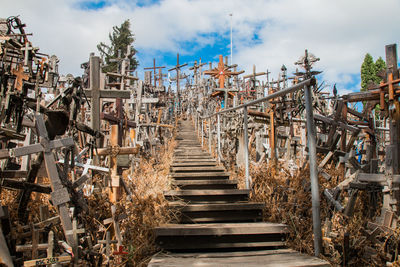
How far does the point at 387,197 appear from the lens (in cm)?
397

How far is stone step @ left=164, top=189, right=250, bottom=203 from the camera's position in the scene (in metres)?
5.18

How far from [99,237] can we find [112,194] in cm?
60

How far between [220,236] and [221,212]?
742mm

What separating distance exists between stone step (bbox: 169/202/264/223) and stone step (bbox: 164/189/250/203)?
639 millimetres

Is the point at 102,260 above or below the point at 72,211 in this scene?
below

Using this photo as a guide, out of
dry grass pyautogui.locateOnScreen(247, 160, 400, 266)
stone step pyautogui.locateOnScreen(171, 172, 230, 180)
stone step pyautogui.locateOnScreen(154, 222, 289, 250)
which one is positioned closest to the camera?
dry grass pyautogui.locateOnScreen(247, 160, 400, 266)

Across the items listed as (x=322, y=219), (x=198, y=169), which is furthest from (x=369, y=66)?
(x=322, y=219)

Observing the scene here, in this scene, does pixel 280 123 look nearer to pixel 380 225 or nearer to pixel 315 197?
pixel 380 225

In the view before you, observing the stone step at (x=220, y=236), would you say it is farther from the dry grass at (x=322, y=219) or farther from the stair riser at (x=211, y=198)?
the stair riser at (x=211, y=198)

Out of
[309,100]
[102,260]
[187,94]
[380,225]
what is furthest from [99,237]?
[187,94]

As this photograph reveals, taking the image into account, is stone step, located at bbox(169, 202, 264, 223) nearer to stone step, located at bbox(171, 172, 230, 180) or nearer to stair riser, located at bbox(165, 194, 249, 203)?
stair riser, located at bbox(165, 194, 249, 203)

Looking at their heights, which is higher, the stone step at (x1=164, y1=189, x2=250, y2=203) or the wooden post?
the wooden post

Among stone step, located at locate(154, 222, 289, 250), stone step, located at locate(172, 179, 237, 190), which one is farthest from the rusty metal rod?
stone step, located at locate(172, 179, 237, 190)

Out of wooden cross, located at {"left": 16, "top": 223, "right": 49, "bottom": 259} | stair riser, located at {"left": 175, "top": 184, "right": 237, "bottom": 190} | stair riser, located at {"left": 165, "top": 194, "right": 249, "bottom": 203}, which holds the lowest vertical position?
wooden cross, located at {"left": 16, "top": 223, "right": 49, "bottom": 259}
